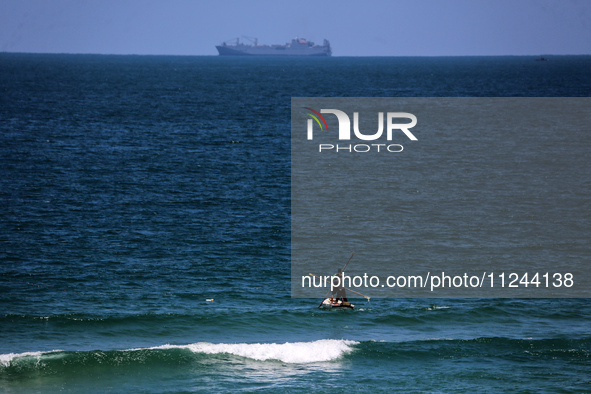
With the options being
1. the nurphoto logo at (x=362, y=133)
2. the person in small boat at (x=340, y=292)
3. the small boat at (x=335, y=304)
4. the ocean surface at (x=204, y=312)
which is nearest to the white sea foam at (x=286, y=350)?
the ocean surface at (x=204, y=312)

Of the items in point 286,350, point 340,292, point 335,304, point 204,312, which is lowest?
point 286,350

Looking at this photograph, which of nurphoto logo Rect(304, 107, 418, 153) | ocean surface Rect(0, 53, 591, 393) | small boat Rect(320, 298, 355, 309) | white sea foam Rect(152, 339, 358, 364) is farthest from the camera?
nurphoto logo Rect(304, 107, 418, 153)

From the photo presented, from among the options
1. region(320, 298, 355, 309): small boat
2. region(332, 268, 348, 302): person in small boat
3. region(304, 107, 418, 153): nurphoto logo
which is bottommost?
region(320, 298, 355, 309): small boat

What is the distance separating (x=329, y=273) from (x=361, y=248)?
620 centimetres

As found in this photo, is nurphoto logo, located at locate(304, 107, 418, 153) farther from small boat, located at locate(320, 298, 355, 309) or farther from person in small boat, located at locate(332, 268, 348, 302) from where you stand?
small boat, located at locate(320, 298, 355, 309)

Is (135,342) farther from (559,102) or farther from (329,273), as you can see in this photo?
(559,102)

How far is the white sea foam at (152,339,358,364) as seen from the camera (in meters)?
36.8

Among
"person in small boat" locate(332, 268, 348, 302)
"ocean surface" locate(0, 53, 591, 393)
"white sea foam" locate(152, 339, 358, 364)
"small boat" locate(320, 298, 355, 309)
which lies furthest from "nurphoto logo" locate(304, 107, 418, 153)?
"white sea foam" locate(152, 339, 358, 364)

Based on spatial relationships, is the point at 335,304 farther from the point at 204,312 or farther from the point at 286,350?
the point at 204,312

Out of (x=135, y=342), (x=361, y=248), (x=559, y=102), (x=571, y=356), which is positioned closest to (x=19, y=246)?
(x=135, y=342)

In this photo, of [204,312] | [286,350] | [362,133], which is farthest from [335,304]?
[362,133]

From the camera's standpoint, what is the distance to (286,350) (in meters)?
37.4

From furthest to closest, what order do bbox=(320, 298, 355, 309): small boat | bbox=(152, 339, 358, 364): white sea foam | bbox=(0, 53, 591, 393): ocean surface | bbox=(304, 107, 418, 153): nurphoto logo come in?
bbox=(304, 107, 418, 153): nurphoto logo < bbox=(320, 298, 355, 309): small boat < bbox=(152, 339, 358, 364): white sea foam < bbox=(0, 53, 591, 393): ocean surface

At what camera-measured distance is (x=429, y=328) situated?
136ft
